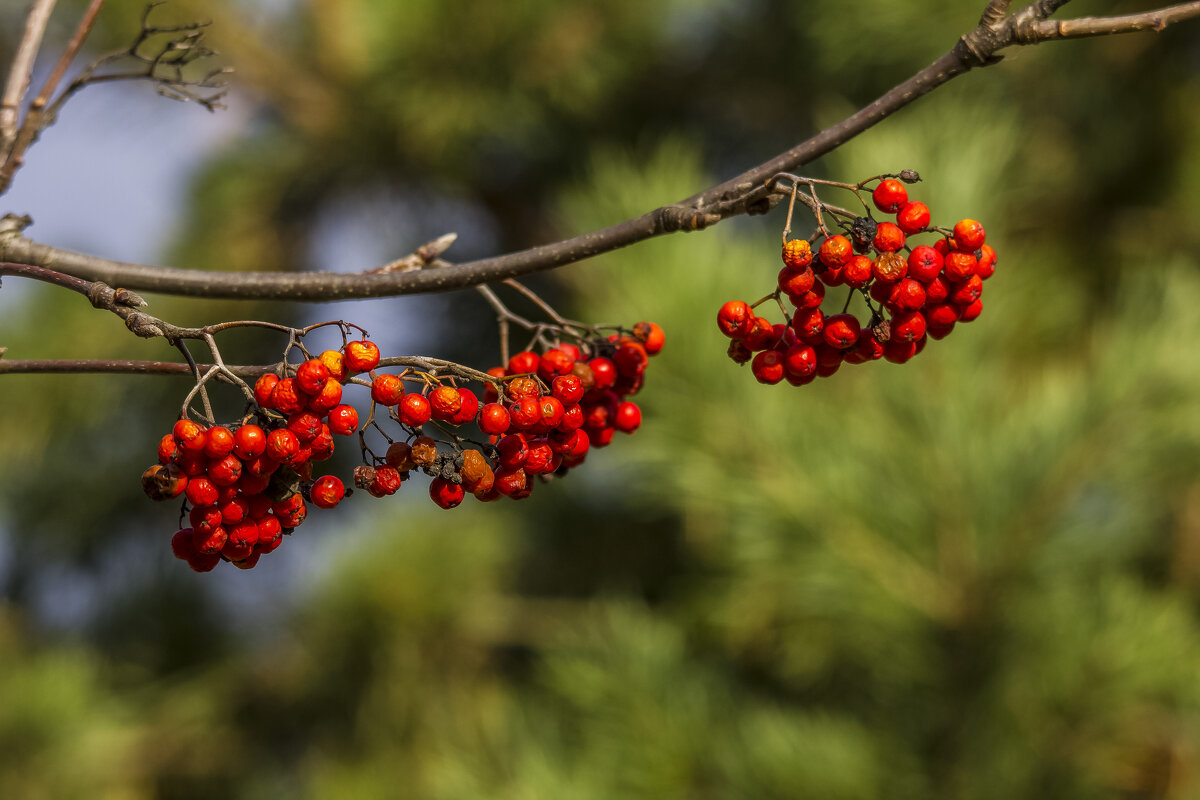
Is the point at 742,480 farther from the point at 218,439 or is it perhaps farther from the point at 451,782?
the point at 218,439

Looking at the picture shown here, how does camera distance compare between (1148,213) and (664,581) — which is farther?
(664,581)

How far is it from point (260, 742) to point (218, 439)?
2231 millimetres

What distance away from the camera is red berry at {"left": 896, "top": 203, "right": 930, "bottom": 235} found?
469 millimetres

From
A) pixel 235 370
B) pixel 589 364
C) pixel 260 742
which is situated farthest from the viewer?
pixel 260 742

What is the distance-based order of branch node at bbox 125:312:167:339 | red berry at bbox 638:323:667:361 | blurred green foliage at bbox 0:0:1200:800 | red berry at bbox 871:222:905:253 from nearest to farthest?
branch node at bbox 125:312:167:339 < red berry at bbox 871:222:905:253 < red berry at bbox 638:323:667:361 < blurred green foliage at bbox 0:0:1200:800

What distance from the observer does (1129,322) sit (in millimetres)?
1474

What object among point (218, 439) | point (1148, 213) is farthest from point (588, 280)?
point (218, 439)

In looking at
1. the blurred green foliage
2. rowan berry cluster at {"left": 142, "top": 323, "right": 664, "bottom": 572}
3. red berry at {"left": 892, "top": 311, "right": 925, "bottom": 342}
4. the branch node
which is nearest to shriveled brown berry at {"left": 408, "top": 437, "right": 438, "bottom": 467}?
rowan berry cluster at {"left": 142, "top": 323, "right": 664, "bottom": 572}

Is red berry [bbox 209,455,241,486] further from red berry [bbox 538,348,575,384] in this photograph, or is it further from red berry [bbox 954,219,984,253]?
red berry [bbox 954,219,984,253]

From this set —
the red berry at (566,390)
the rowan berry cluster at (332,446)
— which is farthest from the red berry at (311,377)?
the red berry at (566,390)

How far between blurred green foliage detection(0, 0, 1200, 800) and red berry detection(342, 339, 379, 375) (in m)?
1.02

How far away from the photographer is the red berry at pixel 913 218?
0.47 metres

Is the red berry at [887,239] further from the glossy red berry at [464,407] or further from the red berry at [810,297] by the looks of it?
the glossy red berry at [464,407]

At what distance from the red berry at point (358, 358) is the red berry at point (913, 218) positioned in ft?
0.81
